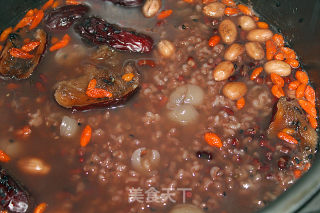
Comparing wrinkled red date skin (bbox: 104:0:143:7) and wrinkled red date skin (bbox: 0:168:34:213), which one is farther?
wrinkled red date skin (bbox: 104:0:143:7)

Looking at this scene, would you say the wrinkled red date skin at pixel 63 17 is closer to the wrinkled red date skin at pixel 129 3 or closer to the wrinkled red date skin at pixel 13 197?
the wrinkled red date skin at pixel 129 3

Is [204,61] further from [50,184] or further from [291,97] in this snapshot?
[50,184]

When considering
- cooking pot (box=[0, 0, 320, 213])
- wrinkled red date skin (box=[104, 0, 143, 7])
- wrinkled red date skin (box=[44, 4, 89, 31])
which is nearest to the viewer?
cooking pot (box=[0, 0, 320, 213])

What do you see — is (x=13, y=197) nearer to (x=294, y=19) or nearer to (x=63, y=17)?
(x=63, y=17)

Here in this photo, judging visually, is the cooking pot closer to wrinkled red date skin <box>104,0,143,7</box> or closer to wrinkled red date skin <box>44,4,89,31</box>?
wrinkled red date skin <box>44,4,89,31</box>

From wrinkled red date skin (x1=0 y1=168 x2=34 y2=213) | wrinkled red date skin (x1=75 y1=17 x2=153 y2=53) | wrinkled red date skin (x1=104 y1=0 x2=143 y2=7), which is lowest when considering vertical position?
wrinkled red date skin (x1=0 y1=168 x2=34 y2=213)

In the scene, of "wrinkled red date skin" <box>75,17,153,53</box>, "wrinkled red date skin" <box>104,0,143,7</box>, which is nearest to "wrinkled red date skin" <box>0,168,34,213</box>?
"wrinkled red date skin" <box>75,17,153,53</box>

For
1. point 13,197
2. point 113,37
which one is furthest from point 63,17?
point 13,197
